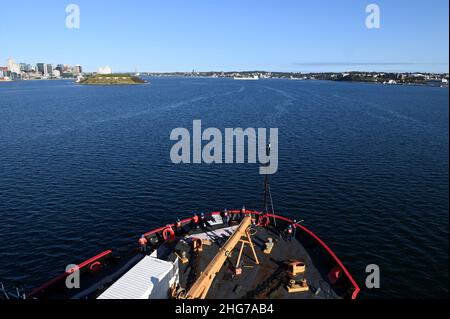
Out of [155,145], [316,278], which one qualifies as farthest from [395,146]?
[316,278]

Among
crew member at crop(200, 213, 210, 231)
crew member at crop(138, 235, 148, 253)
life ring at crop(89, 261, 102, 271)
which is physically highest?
crew member at crop(200, 213, 210, 231)

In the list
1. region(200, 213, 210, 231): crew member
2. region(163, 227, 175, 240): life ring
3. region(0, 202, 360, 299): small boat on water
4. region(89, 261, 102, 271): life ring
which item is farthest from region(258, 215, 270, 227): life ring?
region(89, 261, 102, 271): life ring

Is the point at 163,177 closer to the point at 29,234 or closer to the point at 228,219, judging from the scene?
the point at 29,234

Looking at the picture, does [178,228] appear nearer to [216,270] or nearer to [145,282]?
[216,270]

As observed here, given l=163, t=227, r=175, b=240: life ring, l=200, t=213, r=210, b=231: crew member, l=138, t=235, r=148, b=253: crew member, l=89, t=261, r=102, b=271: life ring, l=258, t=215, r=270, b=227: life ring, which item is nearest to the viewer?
l=89, t=261, r=102, b=271: life ring

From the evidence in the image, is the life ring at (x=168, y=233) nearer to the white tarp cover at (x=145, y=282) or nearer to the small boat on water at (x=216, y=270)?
the small boat on water at (x=216, y=270)

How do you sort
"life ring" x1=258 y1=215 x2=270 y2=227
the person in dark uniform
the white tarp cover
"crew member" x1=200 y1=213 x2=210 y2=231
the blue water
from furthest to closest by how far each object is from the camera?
the blue water, "life ring" x1=258 y1=215 x2=270 y2=227, the person in dark uniform, "crew member" x1=200 y1=213 x2=210 y2=231, the white tarp cover

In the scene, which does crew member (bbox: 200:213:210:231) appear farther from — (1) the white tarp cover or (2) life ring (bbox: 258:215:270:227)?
(1) the white tarp cover

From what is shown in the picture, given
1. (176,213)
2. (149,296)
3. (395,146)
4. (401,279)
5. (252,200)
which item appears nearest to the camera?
(149,296)

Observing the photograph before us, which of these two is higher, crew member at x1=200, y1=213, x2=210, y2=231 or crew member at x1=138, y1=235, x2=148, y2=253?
crew member at x1=200, y1=213, x2=210, y2=231
